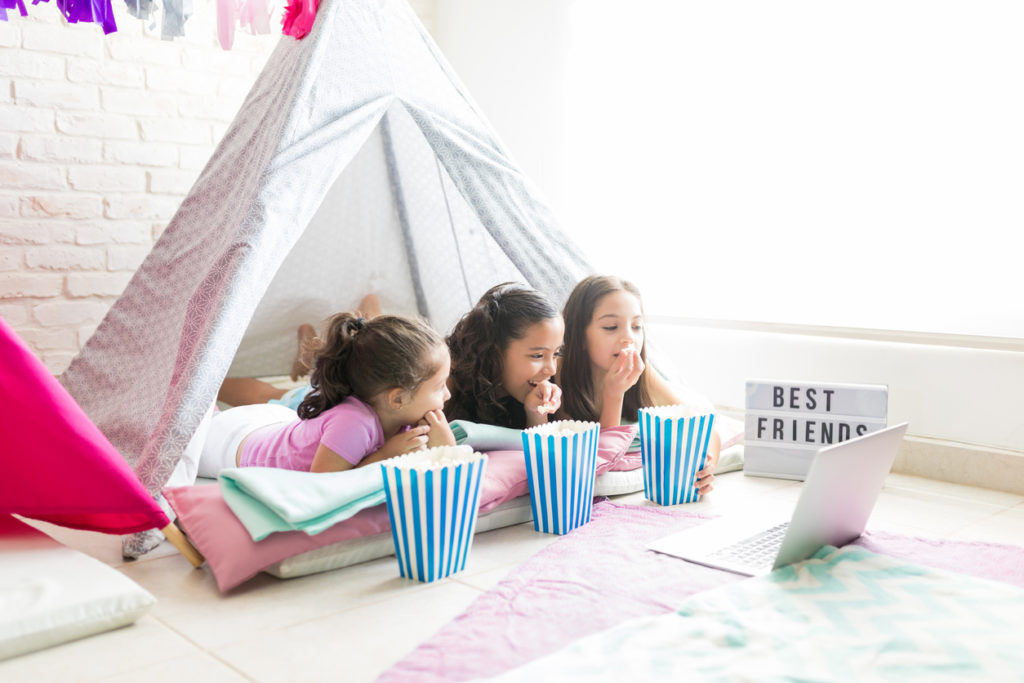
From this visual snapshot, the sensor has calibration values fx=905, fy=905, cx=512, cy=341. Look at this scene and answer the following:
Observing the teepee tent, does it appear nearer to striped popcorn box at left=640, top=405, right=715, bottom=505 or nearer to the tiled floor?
the tiled floor

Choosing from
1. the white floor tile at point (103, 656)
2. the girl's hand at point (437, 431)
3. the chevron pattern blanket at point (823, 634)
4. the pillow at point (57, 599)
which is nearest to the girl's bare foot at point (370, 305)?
the girl's hand at point (437, 431)

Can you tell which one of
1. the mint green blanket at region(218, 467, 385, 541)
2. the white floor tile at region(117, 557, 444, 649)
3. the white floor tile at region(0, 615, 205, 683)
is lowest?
the white floor tile at region(117, 557, 444, 649)

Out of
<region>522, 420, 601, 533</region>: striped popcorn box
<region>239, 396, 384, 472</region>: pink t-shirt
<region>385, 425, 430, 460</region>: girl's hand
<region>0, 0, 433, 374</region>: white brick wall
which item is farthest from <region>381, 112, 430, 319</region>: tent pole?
<region>522, 420, 601, 533</region>: striped popcorn box

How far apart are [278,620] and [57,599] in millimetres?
310

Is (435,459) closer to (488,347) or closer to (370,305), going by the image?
(488,347)

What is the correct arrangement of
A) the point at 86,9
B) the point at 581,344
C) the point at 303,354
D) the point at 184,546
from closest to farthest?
the point at 184,546 → the point at 86,9 → the point at 581,344 → the point at 303,354

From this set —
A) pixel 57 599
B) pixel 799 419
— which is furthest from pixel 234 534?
pixel 799 419

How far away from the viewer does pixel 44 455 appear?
1.47 meters

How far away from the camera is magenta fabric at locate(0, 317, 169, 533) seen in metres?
1.46

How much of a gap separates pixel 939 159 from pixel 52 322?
2.58 meters

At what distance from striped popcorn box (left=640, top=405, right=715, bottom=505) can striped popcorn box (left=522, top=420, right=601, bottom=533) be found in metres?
0.20

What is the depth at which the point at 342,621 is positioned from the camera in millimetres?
1362

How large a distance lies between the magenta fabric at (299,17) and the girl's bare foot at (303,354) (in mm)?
883

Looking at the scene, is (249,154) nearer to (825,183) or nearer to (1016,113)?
(825,183)
